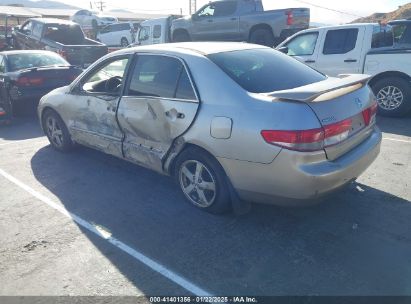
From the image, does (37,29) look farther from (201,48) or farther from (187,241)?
(187,241)

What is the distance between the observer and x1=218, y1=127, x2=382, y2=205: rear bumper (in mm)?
2979

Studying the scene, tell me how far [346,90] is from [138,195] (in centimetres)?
248

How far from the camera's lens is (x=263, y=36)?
42.8 ft

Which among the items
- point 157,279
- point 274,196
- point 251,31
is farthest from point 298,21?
point 157,279

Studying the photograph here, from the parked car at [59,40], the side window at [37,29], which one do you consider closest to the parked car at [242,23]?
the parked car at [59,40]

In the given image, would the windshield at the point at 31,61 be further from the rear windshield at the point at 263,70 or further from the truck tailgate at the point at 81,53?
the rear windshield at the point at 263,70

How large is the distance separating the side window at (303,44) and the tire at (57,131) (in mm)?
5298

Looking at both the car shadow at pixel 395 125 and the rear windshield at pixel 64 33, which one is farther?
the rear windshield at pixel 64 33

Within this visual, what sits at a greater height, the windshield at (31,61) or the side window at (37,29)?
the side window at (37,29)

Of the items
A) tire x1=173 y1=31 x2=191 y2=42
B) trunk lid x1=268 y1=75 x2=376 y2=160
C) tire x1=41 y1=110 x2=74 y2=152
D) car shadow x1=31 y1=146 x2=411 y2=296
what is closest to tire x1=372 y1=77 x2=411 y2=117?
car shadow x1=31 y1=146 x2=411 y2=296

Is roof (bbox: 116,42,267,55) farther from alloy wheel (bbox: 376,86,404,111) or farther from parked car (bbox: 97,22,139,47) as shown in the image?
parked car (bbox: 97,22,139,47)

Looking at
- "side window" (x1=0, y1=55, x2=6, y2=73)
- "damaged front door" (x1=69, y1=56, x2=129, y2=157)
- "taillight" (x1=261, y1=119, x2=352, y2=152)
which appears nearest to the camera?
"taillight" (x1=261, y1=119, x2=352, y2=152)

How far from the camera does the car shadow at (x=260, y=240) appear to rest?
274 cm

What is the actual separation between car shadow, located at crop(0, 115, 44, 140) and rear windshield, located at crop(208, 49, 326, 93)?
187 inches
